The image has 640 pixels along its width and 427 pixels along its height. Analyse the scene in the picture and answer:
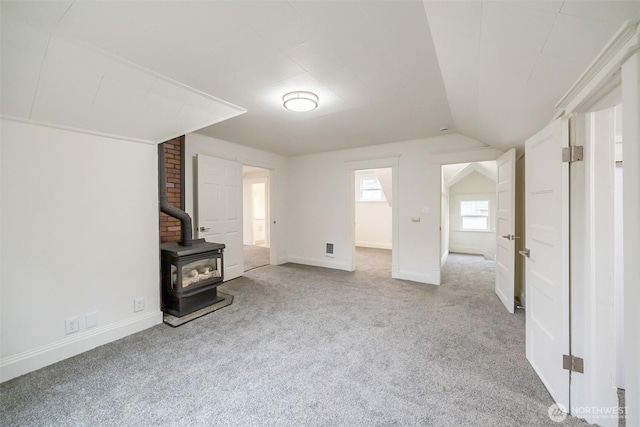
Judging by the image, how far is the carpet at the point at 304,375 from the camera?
1481 millimetres

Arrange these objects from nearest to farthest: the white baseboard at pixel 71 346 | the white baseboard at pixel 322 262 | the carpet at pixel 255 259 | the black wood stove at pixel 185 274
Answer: the white baseboard at pixel 71 346, the black wood stove at pixel 185 274, the white baseboard at pixel 322 262, the carpet at pixel 255 259

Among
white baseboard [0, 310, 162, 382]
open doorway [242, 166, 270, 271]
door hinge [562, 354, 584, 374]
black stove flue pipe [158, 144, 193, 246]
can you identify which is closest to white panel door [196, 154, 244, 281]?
black stove flue pipe [158, 144, 193, 246]

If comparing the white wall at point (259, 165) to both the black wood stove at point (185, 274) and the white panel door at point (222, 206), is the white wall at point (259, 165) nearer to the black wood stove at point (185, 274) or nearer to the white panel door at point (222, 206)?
the white panel door at point (222, 206)

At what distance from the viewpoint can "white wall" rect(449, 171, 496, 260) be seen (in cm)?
632

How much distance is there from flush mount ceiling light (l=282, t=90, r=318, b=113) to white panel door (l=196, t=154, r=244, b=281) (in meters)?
1.96

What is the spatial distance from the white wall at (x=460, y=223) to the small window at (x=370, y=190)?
1.98 metres

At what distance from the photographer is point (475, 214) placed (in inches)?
260

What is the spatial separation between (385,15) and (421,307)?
3.00 m

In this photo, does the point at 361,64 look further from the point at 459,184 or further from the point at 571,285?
the point at 459,184

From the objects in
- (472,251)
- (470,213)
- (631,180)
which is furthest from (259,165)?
(472,251)

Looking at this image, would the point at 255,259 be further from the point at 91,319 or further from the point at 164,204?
the point at 91,319

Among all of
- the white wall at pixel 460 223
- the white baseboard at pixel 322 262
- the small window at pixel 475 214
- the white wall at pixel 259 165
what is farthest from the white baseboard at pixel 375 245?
the white wall at pixel 259 165

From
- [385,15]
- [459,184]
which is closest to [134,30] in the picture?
[385,15]

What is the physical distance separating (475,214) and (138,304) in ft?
24.1
